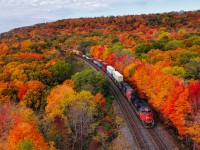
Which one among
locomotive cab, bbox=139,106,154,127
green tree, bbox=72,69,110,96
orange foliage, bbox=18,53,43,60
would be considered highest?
orange foliage, bbox=18,53,43,60

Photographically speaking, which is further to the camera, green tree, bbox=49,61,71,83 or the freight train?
green tree, bbox=49,61,71,83

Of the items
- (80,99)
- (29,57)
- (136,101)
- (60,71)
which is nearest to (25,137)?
(80,99)

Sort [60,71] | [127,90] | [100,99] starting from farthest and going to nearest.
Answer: [60,71] < [127,90] < [100,99]

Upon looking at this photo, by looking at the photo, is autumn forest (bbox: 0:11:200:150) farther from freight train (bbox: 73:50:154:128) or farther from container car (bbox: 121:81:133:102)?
container car (bbox: 121:81:133:102)

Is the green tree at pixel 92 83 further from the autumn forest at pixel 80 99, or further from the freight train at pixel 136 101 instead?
the freight train at pixel 136 101

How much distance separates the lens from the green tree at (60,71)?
78.6 meters

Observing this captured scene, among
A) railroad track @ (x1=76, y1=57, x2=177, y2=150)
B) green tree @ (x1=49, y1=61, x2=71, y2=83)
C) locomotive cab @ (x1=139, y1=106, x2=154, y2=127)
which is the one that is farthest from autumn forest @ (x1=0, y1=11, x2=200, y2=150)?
railroad track @ (x1=76, y1=57, x2=177, y2=150)

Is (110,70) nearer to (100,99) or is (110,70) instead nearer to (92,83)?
(92,83)

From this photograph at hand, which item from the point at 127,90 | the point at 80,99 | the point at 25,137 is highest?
the point at 25,137

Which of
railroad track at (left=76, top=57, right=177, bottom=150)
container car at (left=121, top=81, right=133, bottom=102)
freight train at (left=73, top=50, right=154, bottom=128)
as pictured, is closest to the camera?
railroad track at (left=76, top=57, right=177, bottom=150)

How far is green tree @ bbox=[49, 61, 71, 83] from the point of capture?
258 ft

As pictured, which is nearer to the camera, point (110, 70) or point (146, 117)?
point (146, 117)

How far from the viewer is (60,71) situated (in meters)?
79.1

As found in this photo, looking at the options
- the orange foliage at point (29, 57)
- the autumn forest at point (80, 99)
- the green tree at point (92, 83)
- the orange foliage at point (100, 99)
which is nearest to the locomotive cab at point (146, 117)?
the autumn forest at point (80, 99)
